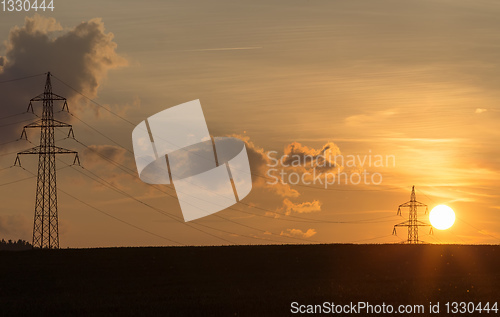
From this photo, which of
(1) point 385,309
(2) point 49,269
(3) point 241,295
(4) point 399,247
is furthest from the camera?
(4) point 399,247

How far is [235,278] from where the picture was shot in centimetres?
5281

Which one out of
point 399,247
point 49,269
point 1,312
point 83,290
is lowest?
point 1,312

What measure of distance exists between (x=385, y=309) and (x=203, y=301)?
30.4 feet

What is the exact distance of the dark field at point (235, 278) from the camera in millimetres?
37719

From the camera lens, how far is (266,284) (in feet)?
158

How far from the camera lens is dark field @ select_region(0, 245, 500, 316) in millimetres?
37719

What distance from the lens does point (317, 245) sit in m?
83.9

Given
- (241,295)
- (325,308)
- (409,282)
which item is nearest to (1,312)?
(241,295)

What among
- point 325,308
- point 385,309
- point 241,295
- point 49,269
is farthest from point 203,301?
point 49,269

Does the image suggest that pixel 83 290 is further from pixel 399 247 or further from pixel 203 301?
pixel 399 247

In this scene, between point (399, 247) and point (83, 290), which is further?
point (399, 247)

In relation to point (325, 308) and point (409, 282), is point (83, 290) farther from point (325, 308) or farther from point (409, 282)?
point (409, 282)

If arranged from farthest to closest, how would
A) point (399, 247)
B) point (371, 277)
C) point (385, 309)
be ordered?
point (399, 247), point (371, 277), point (385, 309)

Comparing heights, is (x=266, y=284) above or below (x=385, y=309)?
above
